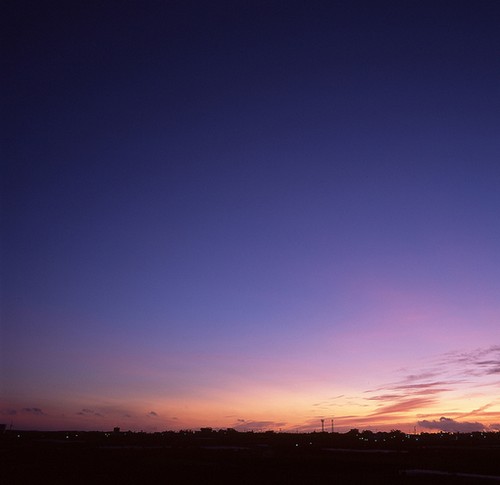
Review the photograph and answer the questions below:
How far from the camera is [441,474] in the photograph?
189ft

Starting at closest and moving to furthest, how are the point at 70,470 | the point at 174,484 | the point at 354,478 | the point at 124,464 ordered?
the point at 174,484, the point at 354,478, the point at 70,470, the point at 124,464

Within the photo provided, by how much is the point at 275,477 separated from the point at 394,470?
18.9 metres

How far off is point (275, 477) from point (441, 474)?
2062 cm

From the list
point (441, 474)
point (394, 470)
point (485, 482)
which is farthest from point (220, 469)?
point (485, 482)

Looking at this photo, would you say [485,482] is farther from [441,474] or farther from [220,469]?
[220,469]

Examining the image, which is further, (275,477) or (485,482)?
(275,477)

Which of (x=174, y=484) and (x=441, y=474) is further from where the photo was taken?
(x=441, y=474)

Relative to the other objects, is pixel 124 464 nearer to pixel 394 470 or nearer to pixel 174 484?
pixel 174 484

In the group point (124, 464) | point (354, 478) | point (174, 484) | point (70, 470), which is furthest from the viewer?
point (124, 464)

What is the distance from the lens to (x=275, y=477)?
182 ft

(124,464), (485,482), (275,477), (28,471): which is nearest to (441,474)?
(485,482)

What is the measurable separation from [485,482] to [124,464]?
4981 centimetres

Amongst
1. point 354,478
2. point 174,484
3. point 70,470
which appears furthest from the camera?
point 70,470

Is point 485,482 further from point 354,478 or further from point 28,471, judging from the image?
point 28,471
